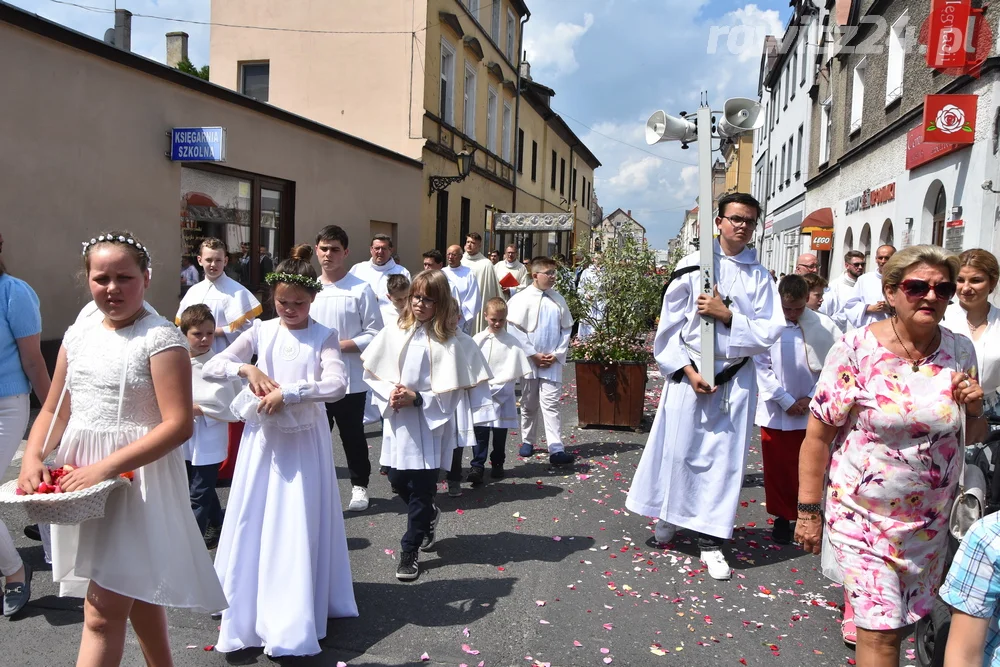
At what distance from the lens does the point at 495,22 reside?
25.6m

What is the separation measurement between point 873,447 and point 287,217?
11835 mm

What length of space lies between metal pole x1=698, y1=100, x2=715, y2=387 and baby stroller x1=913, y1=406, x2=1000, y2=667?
1.43m

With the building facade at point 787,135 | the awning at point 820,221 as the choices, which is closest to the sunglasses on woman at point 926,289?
the awning at point 820,221

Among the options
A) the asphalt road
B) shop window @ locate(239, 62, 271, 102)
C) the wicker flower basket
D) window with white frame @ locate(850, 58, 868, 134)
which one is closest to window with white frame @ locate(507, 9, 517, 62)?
shop window @ locate(239, 62, 271, 102)

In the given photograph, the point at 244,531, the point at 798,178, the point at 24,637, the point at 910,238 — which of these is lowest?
the point at 24,637

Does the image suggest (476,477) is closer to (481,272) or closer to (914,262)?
(914,262)

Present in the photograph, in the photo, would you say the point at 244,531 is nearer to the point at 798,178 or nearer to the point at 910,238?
the point at 910,238

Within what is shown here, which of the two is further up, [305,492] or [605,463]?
[305,492]

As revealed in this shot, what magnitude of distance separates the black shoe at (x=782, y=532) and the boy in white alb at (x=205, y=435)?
3.55 m

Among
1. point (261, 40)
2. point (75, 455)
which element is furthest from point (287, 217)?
point (75, 455)

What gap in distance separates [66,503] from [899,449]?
9.06 feet

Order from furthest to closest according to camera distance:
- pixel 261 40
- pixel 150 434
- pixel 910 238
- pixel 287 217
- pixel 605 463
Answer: pixel 261 40, pixel 910 238, pixel 287 217, pixel 605 463, pixel 150 434

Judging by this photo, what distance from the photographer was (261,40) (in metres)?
19.0

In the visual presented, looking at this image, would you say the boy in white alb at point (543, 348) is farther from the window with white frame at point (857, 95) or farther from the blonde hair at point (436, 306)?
the window with white frame at point (857, 95)
